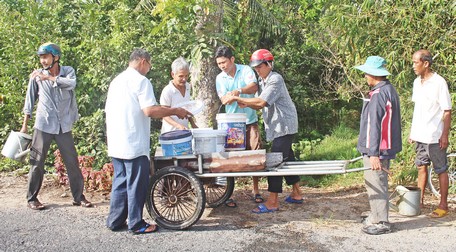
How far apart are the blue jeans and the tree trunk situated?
9.04ft

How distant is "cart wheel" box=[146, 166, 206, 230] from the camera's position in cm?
488

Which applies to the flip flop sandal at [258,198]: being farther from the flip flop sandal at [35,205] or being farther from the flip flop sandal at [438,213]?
the flip flop sandal at [35,205]

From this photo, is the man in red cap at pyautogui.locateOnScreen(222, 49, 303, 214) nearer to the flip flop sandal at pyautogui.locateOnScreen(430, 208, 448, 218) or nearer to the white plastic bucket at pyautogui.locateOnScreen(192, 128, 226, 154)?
the white plastic bucket at pyautogui.locateOnScreen(192, 128, 226, 154)

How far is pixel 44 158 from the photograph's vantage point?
5.72 m

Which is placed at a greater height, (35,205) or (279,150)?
(279,150)

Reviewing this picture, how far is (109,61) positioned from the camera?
7941 millimetres

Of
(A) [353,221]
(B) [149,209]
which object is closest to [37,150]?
(B) [149,209]

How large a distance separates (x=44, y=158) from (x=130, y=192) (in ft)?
5.19

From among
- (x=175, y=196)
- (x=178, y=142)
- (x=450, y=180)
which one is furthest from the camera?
(x=450, y=180)

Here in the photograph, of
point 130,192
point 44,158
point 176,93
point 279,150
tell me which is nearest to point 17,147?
point 44,158

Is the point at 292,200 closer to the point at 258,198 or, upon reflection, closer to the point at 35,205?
the point at 258,198

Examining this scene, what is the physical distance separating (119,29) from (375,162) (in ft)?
17.0

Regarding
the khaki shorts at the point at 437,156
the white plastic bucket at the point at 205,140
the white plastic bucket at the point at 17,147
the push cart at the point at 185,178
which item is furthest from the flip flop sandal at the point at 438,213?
the white plastic bucket at the point at 17,147

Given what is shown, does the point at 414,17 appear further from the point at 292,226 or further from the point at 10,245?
the point at 10,245
